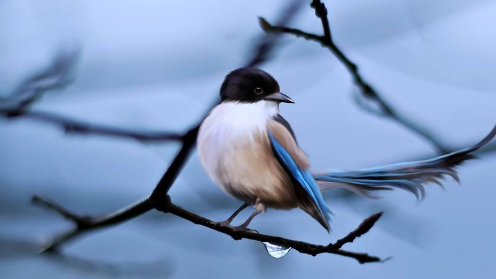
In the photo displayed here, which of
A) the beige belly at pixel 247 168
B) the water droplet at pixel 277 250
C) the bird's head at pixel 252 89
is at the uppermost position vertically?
the bird's head at pixel 252 89

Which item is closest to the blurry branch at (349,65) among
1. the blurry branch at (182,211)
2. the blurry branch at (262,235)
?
the blurry branch at (182,211)

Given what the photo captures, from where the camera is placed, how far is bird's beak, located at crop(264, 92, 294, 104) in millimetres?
410

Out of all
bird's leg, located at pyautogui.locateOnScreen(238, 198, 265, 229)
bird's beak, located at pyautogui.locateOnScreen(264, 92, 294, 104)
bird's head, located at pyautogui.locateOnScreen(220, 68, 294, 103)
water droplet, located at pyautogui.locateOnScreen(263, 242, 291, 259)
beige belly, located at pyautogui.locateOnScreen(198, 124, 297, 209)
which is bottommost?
water droplet, located at pyautogui.locateOnScreen(263, 242, 291, 259)

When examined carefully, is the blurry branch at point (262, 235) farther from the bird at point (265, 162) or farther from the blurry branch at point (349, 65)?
the blurry branch at point (349, 65)

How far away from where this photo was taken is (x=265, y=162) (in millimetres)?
426

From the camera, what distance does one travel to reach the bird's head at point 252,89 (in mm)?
417

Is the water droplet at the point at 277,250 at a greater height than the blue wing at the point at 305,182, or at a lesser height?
lesser

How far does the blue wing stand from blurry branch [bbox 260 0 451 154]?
0.33 feet

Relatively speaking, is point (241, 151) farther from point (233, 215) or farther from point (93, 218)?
point (93, 218)

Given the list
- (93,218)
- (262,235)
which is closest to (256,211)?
(262,235)

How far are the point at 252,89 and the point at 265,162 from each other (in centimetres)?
5

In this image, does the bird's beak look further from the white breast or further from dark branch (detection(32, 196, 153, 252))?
dark branch (detection(32, 196, 153, 252))

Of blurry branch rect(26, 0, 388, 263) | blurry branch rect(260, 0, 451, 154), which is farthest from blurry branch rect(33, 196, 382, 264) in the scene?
blurry branch rect(260, 0, 451, 154)

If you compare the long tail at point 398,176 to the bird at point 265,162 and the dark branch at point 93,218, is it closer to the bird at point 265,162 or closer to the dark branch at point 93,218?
the bird at point 265,162
